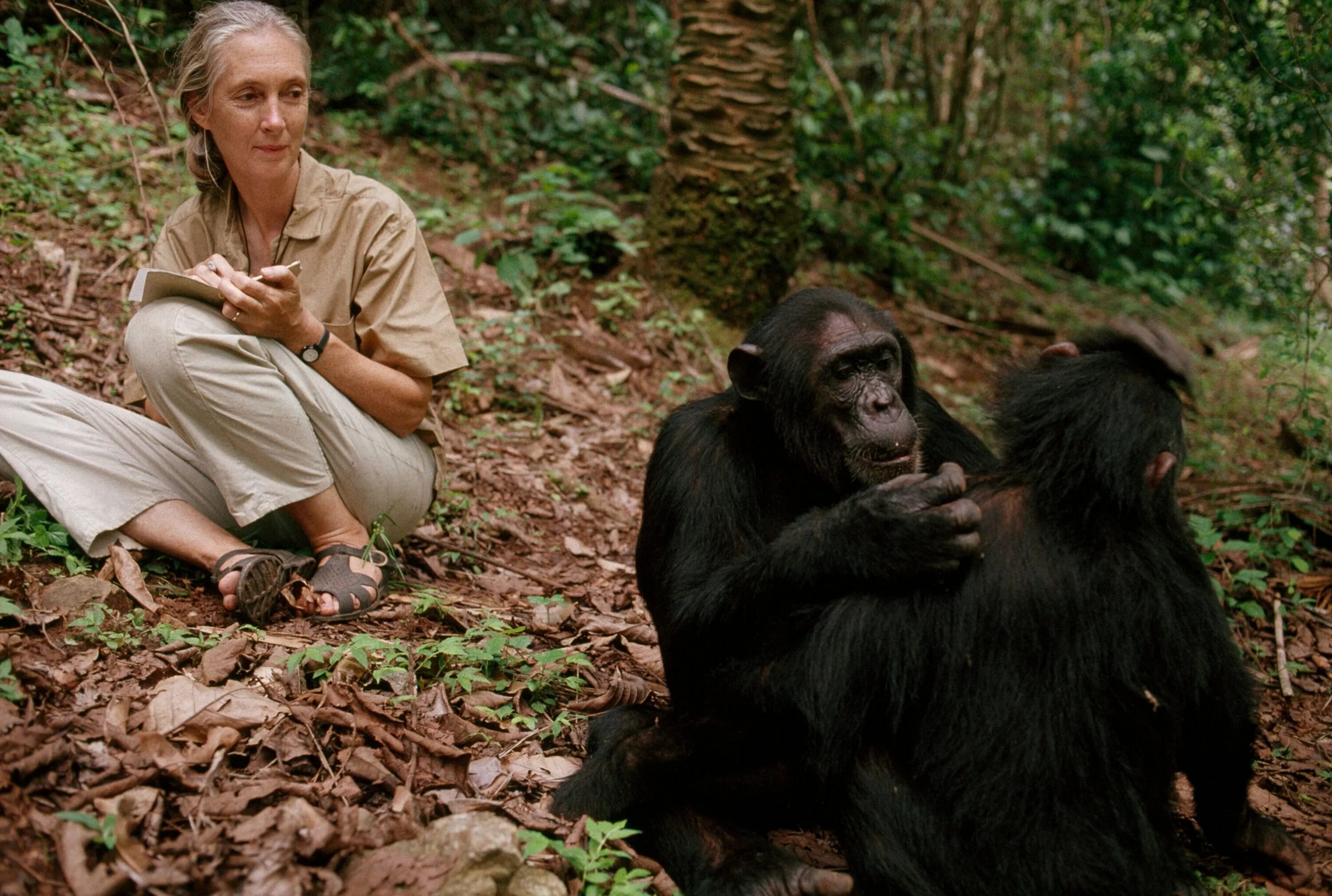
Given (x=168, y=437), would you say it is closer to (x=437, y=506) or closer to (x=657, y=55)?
(x=437, y=506)

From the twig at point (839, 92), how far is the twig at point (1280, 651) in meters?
5.80

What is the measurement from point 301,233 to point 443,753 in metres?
2.28

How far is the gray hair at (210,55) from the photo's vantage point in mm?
4184

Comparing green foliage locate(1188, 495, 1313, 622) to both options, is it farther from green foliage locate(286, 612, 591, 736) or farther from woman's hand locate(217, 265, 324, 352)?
woman's hand locate(217, 265, 324, 352)

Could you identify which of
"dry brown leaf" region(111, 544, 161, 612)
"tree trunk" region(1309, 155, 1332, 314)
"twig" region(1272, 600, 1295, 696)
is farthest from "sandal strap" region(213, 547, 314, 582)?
"tree trunk" region(1309, 155, 1332, 314)

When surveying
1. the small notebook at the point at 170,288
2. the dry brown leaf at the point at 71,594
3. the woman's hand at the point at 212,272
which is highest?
the woman's hand at the point at 212,272

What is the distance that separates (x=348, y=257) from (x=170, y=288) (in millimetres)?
714

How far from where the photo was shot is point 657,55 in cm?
1094

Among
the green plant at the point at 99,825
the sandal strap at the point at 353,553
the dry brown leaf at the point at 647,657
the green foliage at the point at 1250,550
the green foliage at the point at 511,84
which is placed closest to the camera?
the green plant at the point at 99,825

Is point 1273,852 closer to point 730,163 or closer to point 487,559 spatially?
point 487,559

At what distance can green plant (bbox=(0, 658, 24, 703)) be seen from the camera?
9.69 ft

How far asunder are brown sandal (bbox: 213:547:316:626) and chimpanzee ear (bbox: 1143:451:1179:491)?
3052 mm

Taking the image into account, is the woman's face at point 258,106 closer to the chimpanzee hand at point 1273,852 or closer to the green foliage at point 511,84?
the chimpanzee hand at point 1273,852

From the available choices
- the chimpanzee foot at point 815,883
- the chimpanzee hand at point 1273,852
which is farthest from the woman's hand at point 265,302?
the chimpanzee hand at point 1273,852
